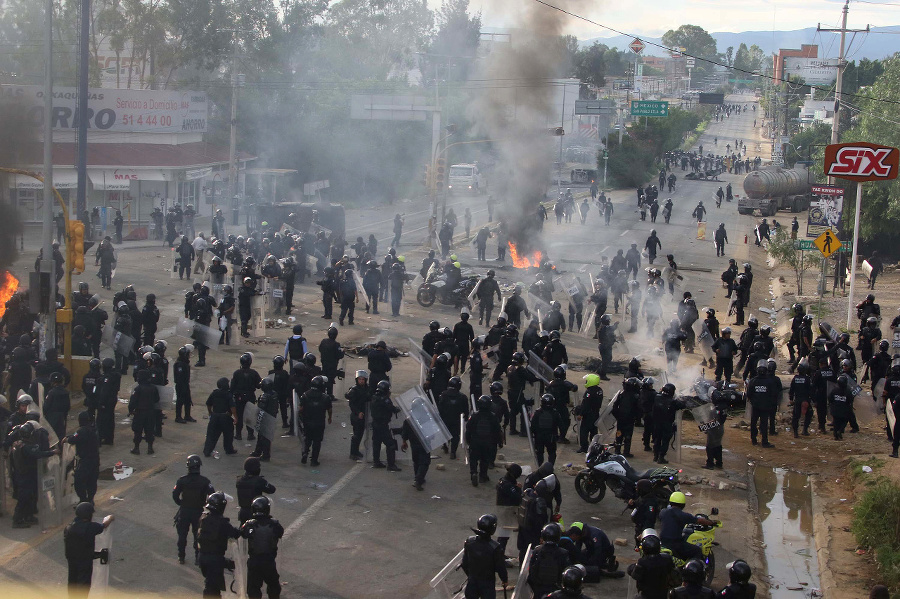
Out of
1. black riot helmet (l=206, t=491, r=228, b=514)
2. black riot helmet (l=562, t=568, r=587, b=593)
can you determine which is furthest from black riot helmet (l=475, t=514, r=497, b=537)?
black riot helmet (l=206, t=491, r=228, b=514)

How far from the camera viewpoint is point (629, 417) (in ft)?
44.9

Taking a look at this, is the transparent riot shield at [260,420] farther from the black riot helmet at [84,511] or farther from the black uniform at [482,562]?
the black uniform at [482,562]

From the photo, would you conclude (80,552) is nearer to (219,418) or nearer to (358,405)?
(219,418)

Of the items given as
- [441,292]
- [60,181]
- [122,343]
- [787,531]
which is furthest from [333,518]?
[60,181]

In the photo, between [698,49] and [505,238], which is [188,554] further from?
[698,49]

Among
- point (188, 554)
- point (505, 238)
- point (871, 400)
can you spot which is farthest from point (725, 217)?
point (188, 554)

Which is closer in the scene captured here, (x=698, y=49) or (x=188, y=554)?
(x=188, y=554)

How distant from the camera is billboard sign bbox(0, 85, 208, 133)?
38.9m

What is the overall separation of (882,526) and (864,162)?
14.1 metres

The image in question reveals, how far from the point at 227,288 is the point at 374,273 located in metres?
5.56

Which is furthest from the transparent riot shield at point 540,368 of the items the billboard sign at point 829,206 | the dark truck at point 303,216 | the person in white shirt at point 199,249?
the dark truck at point 303,216

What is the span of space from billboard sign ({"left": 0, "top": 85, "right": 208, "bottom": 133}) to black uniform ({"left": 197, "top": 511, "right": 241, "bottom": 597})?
111 ft

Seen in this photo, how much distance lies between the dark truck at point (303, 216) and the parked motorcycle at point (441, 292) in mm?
8183

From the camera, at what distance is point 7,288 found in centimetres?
2122
